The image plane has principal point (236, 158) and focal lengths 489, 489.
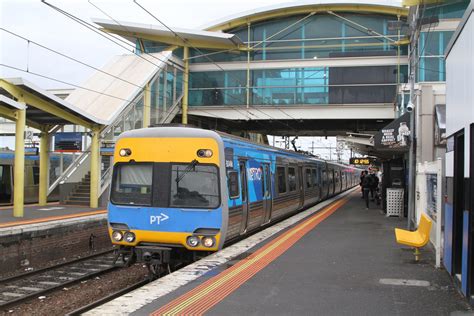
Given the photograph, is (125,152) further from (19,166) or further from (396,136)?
(396,136)

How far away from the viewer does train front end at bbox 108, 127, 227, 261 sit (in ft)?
27.7

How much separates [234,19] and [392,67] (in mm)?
10245

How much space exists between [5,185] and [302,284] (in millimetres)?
17718

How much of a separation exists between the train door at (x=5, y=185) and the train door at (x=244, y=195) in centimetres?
1407

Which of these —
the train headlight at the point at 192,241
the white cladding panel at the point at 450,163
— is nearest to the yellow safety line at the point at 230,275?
the train headlight at the point at 192,241

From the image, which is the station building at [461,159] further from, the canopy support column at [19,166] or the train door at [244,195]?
the canopy support column at [19,166]

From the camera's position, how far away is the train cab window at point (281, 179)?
14070 millimetres

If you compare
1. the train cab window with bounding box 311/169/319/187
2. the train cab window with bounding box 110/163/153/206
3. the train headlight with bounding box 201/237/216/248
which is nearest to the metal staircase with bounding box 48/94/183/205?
the train cab window with bounding box 311/169/319/187

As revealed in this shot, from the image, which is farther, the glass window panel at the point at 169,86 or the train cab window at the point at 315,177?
the glass window panel at the point at 169,86

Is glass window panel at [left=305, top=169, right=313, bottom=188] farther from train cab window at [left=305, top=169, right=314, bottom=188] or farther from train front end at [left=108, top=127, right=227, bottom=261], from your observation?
train front end at [left=108, top=127, right=227, bottom=261]

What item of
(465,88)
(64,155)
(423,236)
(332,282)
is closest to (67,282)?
(332,282)

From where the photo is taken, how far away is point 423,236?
848 centimetres

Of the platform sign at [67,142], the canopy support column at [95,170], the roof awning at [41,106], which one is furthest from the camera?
the platform sign at [67,142]

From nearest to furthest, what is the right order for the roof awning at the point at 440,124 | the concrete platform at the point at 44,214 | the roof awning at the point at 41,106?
1. the roof awning at the point at 440,124
2. the concrete platform at the point at 44,214
3. the roof awning at the point at 41,106
